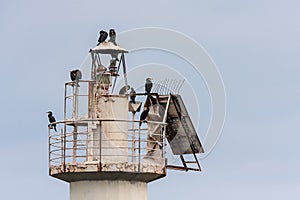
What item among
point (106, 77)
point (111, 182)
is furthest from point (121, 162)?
point (106, 77)

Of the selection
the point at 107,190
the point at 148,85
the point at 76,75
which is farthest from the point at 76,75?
the point at 107,190

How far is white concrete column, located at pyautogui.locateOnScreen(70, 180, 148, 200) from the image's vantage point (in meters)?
25.4

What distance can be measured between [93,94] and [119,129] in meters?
1.16

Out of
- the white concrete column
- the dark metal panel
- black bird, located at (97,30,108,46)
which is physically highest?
black bird, located at (97,30,108,46)

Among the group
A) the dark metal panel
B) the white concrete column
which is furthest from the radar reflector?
the white concrete column

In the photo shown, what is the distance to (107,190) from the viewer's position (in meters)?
25.4

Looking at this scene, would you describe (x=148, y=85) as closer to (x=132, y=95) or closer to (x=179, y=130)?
(x=132, y=95)

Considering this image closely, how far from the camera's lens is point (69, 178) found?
25625 mm

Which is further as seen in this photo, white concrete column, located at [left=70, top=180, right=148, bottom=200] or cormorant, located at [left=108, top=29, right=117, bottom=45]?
cormorant, located at [left=108, top=29, right=117, bottom=45]

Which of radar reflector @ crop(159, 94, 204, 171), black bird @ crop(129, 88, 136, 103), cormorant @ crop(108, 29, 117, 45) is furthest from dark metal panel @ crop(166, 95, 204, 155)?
cormorant @ crop(108, 29, 117, 45)

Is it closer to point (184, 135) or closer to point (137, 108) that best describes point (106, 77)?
point (137, 108)

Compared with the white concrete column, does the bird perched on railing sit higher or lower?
higher

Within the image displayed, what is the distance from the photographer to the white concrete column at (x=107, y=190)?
83.4ft

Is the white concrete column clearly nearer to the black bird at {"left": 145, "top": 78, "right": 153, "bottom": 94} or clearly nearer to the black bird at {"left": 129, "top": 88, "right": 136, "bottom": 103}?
the black bird at {"left": 129, "top": 88, "right": 136, "bottom": 103}
